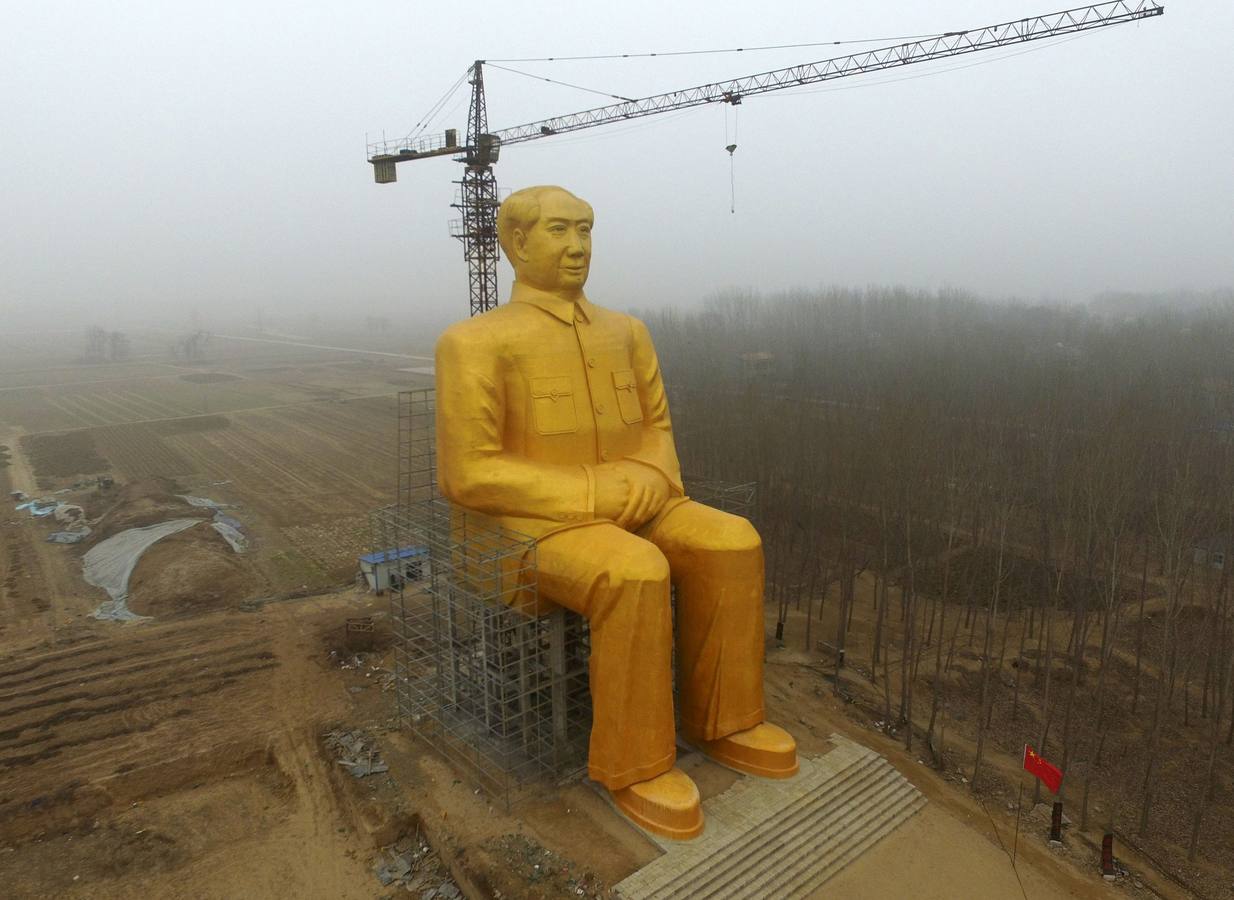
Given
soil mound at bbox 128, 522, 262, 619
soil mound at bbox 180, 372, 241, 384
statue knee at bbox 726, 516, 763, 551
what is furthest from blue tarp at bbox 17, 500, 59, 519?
soil mound at bbox 180, 372, 241, 384

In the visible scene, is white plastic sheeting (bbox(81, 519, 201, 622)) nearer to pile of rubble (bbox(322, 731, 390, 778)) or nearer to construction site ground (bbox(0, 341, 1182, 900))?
construction site ground (bbox(0, 341, 1182, 900))

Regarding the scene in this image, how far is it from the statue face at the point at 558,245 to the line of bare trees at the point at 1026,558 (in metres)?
7.68

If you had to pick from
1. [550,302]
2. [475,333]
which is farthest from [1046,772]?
[475,333]

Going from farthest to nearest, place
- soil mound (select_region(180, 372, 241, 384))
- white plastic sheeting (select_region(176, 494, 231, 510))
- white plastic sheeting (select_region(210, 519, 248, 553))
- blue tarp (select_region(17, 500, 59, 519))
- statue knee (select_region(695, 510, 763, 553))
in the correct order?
soil mound (select_region(180, 372, 241, 384))
white plastic sheeting (select_region(176, 494, 231, 510))
blue tarp (select_region(17, 500, 59, 519))
white plastic sheeting (select_region(210, 519, 248, 553))
statue knee (select_region(695, 510, 763, 553))

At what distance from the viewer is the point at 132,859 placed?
8.98 m

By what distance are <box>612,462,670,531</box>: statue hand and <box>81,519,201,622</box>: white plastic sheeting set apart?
11792 millimetres

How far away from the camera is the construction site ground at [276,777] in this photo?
28.4ft

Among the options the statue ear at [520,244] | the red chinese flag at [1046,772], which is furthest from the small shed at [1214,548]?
the statue ear at [520,244]

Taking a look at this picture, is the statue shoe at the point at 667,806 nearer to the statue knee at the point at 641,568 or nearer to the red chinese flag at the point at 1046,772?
the statue knee at the point at 641,568

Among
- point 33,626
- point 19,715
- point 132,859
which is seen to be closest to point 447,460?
point 132,859

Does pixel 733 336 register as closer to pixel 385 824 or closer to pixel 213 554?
pixel 213 554

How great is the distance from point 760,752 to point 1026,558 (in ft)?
43.7

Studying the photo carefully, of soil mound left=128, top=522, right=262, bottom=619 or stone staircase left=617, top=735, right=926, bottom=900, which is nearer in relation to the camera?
stone staircase left=617, top=735, right=926, bottom=900

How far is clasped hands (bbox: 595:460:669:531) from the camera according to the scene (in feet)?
29.4
